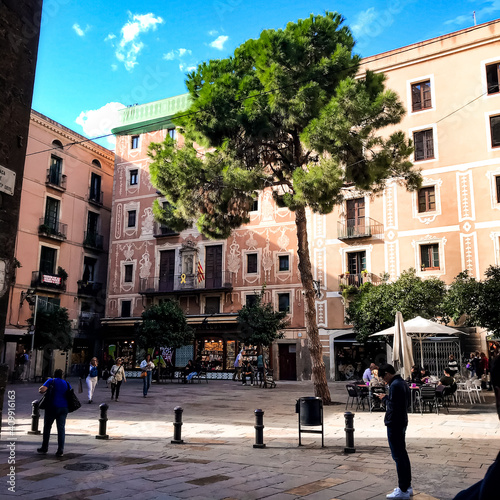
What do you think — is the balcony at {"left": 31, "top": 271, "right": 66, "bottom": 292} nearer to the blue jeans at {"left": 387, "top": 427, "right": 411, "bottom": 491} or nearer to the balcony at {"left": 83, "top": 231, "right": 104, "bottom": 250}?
the balcony at {"left": 83, "top": 231, "right": 104, "bottom": 250}

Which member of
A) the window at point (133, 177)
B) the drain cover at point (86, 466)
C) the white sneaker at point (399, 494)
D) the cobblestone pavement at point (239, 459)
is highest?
the window at point (133, 177)

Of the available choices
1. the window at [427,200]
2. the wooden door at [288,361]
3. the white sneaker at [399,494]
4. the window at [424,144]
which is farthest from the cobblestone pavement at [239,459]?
the window at [424,144]

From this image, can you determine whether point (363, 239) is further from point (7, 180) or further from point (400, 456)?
point (7, 180)

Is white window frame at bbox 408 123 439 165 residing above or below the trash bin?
above

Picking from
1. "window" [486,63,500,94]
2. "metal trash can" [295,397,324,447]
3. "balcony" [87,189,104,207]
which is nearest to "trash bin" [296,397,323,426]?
"metal trash can" [295,397,324,447]

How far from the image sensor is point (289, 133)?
16.5 m

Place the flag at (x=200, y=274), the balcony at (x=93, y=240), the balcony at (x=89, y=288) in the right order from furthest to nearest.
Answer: the balcony at (x=93, y=240), the balcony at (x=89, y=288), the flag at (x=200, y=274)

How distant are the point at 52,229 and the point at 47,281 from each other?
11.3 feet

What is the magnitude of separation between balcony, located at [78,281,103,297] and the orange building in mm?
1591

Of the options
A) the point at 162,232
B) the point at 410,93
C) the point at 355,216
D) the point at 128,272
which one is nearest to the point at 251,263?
the point at 162,232

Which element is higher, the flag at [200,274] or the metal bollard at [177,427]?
the flag at [200,274]

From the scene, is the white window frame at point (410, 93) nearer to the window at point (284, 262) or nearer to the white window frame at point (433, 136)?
the white window frame at point (433, 136)

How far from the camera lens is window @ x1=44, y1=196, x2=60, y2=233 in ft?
108

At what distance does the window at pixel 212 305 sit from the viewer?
105 feet
